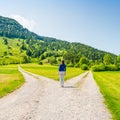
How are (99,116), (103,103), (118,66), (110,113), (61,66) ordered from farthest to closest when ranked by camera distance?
(118,66) < (61,66) < (103,103) < (110,113) < (99,116)

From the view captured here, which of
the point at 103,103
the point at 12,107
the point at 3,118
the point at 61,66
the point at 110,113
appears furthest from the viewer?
the point at 61,66

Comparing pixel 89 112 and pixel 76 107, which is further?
pixel 76 107

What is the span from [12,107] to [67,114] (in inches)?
166

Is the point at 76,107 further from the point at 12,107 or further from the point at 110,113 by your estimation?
the point at 12,107

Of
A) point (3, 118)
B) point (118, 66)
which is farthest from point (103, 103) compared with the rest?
point (118, 66)

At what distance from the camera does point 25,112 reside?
16656 mm

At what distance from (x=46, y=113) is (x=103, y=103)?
6360mm

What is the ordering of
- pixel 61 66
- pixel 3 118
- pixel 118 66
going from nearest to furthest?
pixel 3 118 < pixel 61 66 < pixel 118 66

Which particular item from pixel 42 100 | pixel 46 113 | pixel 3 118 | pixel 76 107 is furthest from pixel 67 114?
pixel 42 100

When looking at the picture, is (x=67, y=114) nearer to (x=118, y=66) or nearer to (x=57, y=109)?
(x=57, y=109)

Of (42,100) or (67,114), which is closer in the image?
(67,114)

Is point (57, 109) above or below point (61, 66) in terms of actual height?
below

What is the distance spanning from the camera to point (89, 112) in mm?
17266

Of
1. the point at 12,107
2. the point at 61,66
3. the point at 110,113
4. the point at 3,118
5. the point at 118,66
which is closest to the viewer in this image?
the point at 3,118
